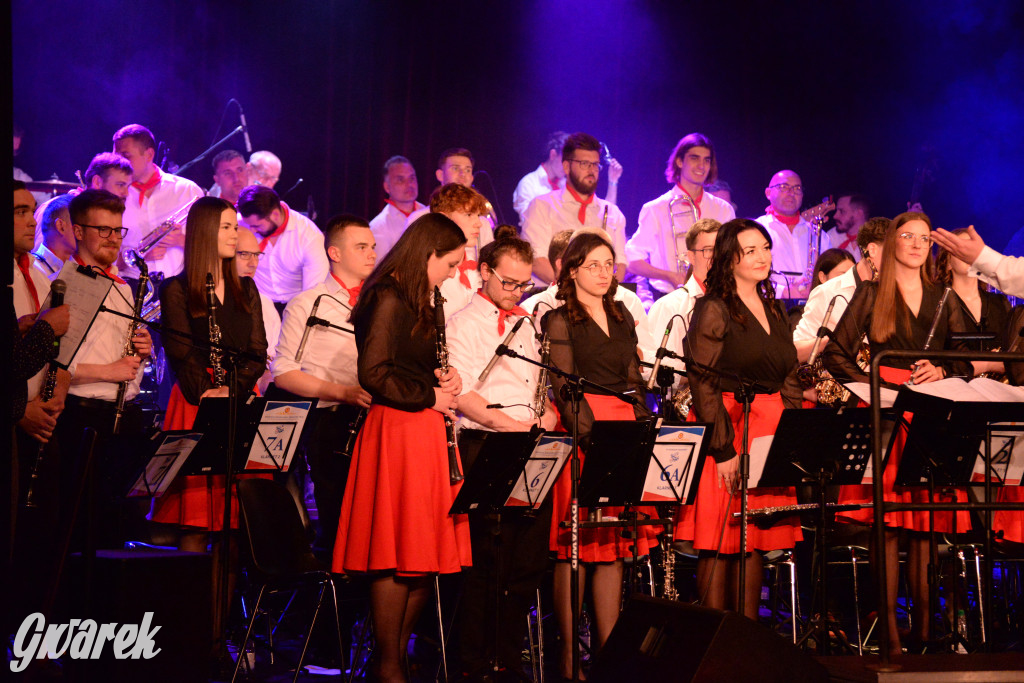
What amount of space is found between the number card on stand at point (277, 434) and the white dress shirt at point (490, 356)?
0.75 metres

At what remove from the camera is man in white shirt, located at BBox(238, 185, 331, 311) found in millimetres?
7719

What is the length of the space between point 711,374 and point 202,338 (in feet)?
7.89

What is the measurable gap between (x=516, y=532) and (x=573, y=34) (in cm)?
Answer: 704

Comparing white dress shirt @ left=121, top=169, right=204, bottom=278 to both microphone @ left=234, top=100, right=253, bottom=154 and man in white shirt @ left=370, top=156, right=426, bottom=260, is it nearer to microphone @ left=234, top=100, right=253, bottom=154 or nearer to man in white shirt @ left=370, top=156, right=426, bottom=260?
microphone @ left=234, top=100, right=253, bottom=154

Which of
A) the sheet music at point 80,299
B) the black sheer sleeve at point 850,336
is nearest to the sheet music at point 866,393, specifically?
the black sheer sleeve at point 850,336

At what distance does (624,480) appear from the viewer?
4441mm

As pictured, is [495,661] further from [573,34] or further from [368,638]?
[573,34]

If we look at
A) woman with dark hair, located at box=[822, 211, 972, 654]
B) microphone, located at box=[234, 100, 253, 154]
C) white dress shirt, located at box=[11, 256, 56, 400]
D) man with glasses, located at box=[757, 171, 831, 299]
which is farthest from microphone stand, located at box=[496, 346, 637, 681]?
microphone, located at box=[234, 100, 253, 154]

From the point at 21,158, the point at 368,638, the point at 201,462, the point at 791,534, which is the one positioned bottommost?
the point at 368,638

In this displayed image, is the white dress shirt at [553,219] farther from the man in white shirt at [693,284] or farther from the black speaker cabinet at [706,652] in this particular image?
the black speaker cabinet at [706,652]

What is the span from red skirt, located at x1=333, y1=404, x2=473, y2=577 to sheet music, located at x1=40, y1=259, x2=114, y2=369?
1.20 m

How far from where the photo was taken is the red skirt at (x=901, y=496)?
5.14 meters

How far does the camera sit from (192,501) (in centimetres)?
A: 494

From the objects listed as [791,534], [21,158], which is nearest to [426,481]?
[791,534]
